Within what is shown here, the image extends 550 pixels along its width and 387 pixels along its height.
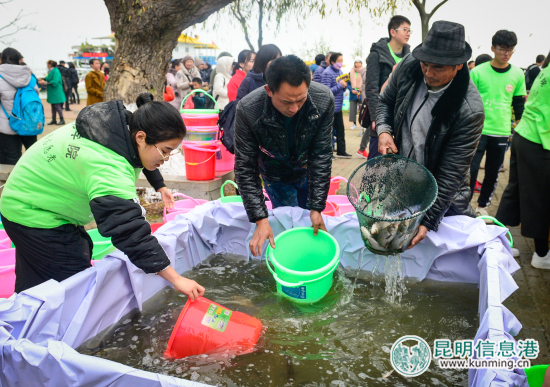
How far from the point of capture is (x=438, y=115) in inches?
90.7

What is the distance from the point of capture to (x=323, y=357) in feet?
7.00

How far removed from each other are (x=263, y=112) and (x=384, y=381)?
164cm

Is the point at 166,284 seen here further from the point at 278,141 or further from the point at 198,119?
the point at 198,119

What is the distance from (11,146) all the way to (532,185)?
590 centimetres

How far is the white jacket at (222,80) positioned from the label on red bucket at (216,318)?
4.93 m

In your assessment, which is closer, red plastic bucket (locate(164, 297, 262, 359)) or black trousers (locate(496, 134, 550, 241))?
red plastic bucket (locate(164, 297, 262, 359))

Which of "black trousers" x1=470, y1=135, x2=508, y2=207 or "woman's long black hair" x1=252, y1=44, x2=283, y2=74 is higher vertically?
"woman's long black hair" x1=252, y1=44, x2=283, y2=74

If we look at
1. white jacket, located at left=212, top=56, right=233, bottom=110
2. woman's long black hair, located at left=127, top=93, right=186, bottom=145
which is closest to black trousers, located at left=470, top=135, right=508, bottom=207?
white jacket, located at left=212, top=56, right=233, bottom=110

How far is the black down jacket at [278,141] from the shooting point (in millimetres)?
2467

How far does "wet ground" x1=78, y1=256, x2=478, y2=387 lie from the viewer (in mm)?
1986

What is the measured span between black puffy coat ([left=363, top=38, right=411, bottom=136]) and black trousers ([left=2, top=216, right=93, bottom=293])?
3383 mm

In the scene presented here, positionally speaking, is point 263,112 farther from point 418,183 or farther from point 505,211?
point 505,211

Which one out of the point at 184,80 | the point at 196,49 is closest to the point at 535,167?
the point at 184,80

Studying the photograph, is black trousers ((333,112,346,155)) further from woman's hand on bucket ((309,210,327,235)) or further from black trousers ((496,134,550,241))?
woman's hand on bucket ((309,210,327,235))
